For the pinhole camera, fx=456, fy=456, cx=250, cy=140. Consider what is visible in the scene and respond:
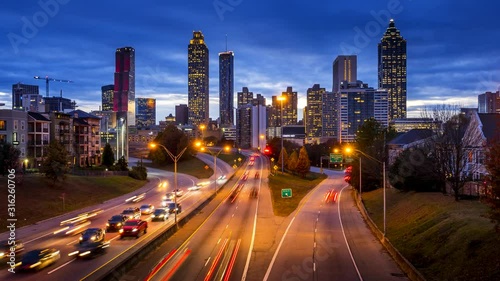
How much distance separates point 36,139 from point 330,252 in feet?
226

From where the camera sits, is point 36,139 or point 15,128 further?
point 36,139

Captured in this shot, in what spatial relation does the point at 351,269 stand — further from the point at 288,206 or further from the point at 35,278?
the point at 288,206

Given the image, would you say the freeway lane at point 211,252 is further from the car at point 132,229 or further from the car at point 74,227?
the car at point 74,227

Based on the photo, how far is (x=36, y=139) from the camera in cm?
8306

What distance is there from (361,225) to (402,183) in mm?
13148

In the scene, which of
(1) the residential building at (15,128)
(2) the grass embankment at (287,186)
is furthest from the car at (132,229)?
(1) the residential building at (15,128)

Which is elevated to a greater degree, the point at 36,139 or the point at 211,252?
the point at 36,139

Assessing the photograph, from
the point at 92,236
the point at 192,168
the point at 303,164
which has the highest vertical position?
the point at 303,164

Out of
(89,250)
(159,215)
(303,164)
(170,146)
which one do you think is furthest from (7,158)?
(170,146)

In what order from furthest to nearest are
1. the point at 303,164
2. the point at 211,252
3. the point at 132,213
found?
the point at 303,164 < the point at 132,213 < the point at 211,252

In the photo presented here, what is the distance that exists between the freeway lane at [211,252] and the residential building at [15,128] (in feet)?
144

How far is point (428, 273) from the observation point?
2327 centimetres

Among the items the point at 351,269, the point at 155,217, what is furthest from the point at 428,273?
the point at 155,217

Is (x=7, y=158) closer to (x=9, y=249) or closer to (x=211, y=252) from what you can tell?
(x=9, y=249)
